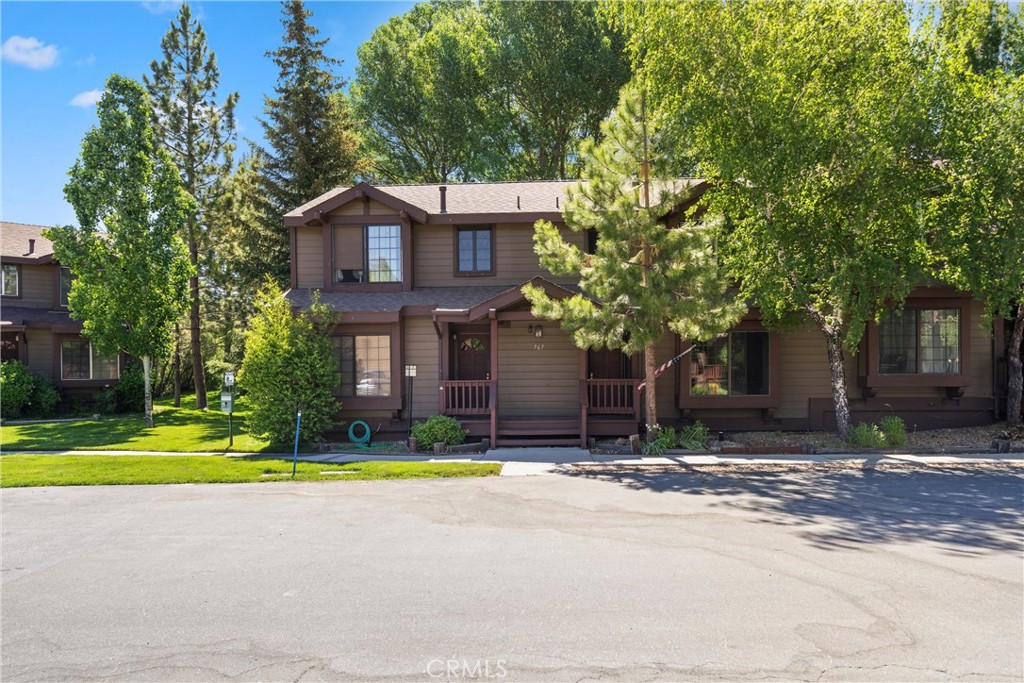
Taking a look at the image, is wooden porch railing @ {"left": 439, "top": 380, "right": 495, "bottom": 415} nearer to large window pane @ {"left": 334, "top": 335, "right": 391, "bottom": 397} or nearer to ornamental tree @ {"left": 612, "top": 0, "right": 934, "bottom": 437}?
large window pane @ {"left": 334, "top": 335, "right": 391, "bottom": 397}

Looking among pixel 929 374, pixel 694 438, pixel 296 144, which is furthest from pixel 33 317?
pixel 929 374

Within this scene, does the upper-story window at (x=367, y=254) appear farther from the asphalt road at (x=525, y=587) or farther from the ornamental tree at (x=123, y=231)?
the asphalt road at (x=525, y=587)

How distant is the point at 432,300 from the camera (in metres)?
15.2

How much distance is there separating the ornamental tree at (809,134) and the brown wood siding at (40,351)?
22.3m

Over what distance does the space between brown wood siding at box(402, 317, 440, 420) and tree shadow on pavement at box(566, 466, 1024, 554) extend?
212 inches

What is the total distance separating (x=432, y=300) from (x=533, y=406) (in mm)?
3803

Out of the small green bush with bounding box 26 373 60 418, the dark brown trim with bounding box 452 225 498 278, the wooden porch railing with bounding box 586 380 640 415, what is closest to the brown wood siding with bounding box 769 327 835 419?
the wooden porch railing with bounding box 586 380 640 415

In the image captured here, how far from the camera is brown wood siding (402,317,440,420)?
15.1m

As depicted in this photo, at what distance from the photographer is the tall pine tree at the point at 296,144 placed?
23.0 meters

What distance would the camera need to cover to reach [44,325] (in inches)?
817

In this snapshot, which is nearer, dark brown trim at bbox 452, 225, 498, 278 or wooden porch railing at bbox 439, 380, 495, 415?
wooden porch railing at bbox 439, 380, 495, 415

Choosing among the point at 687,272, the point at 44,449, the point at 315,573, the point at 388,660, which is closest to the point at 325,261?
the point at 44,449

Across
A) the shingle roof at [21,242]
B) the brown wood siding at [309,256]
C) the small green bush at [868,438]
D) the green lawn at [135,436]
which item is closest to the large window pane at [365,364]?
the green lawn at [135,436]

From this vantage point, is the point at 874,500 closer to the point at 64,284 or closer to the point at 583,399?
the point at 583,399
